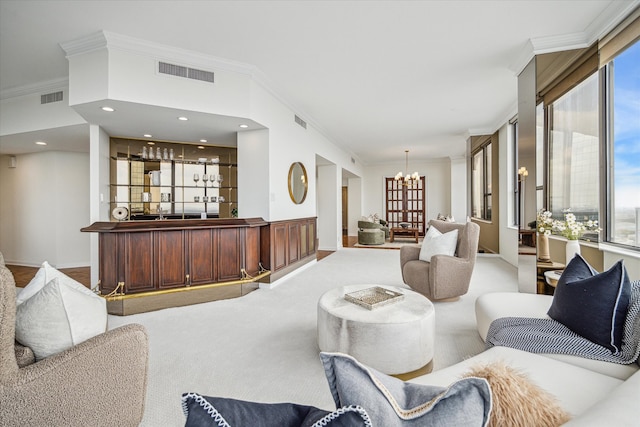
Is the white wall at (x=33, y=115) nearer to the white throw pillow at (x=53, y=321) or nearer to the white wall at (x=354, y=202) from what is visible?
the white throw pillow at (x=53, y=321)

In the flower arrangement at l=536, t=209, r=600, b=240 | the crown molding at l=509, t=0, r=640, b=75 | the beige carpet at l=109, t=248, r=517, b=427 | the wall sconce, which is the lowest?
the beige carpet at l=109, t=248, r=517, b=427

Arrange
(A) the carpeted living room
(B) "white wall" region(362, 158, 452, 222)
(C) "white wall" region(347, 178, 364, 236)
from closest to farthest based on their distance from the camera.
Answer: (A) the carpeted living room → (B) "white wall" region(362, 158, 452, 222) → (C) "white wall" region(347, 178, 364, 236)

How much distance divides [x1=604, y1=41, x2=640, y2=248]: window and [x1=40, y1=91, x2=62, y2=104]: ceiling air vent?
22.0 feet

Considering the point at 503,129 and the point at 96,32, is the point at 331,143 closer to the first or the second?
the point at 503,129

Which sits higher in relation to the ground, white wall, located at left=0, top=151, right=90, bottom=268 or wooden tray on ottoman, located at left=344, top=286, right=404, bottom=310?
white wall, located at left=0, top=151, right=90, bottom=268

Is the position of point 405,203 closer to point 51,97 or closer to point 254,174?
point 254,174

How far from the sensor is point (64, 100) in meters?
4.23

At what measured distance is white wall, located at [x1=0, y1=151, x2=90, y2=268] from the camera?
5859mm

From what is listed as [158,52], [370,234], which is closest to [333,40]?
[158,52]

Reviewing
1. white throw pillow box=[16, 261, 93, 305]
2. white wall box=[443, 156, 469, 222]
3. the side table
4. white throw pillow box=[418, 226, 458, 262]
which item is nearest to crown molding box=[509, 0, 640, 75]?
white throw pillow box=[418, 226, 458, 262]

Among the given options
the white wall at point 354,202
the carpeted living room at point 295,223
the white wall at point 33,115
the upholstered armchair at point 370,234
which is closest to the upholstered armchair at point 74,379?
the carpeted living room at point 295,223

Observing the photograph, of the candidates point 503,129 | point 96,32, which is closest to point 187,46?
point 96,32

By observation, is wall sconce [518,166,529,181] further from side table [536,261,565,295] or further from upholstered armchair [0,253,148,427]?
upholstered armchair [0,253,148,427]

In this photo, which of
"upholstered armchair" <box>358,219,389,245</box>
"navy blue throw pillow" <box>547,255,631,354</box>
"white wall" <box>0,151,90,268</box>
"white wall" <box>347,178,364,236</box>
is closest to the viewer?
"navy blue throw pillow" <box>547,255,631,354</box>
